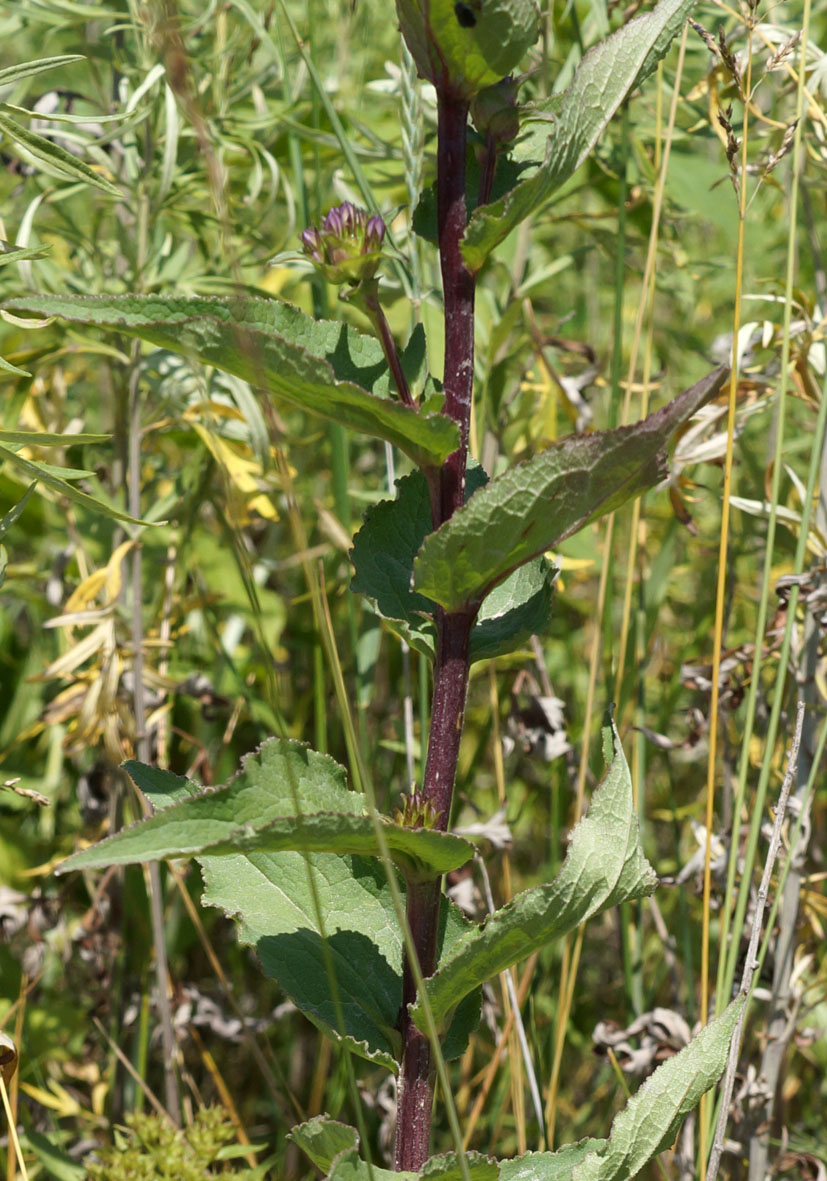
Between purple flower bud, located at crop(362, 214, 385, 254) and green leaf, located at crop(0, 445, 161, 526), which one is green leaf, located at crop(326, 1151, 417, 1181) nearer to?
green leaf, located at crop(0, 445, 161, 526)

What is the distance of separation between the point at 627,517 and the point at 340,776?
3.53ft

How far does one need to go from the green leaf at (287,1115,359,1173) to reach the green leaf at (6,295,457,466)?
375 mm

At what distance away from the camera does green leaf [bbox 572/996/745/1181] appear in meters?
0.66

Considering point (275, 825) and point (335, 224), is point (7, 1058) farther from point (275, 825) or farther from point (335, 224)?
point (335, 224)

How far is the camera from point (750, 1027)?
122 cm

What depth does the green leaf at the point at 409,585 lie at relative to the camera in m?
0.72

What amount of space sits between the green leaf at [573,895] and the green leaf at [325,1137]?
74 mm

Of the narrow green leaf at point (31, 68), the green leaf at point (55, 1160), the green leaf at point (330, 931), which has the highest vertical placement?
the narrow green leaf at point (31, 68)

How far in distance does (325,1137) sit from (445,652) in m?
0.28

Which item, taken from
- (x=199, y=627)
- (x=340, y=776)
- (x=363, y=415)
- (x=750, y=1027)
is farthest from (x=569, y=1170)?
(x=199, y=627)

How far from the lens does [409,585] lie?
2.43ft

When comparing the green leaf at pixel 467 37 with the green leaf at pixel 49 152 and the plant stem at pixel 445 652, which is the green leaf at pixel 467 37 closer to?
the plant stem at pixel 445 652

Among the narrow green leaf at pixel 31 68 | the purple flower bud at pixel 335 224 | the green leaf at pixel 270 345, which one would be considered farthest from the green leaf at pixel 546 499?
the narrow green leaf at pixel 31 68

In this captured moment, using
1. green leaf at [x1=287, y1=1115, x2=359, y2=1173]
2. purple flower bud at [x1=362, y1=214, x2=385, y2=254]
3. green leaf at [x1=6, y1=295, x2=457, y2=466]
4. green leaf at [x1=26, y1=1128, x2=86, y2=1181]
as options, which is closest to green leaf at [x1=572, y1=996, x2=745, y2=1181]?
green leaf at [x1=287, y1=1115, x2=359, y2=1173]
